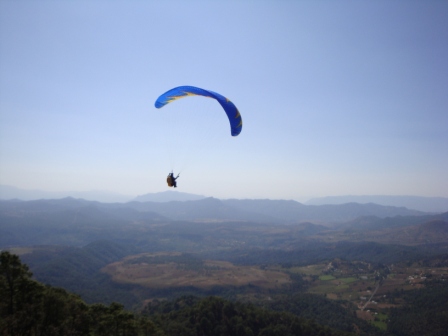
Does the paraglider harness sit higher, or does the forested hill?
the paraglider harness

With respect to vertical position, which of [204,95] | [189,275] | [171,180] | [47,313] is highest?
[204,95]

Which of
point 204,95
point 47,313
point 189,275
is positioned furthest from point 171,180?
point 189,275

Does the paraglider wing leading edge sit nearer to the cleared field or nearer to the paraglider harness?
the paraglider harness

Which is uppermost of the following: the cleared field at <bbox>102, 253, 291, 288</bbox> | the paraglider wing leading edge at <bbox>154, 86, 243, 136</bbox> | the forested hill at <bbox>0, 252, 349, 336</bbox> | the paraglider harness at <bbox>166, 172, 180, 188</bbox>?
the paraglider wing leading edge at <bbox>154, 86, 243, 136</bbox>

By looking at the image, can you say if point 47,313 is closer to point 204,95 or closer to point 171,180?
point 171,180

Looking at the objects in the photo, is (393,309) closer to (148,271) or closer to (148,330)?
(148,330)

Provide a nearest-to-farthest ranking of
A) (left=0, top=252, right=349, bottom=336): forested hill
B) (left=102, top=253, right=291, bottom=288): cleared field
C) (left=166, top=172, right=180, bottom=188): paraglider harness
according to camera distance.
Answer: (left=0, top=252, right=349, bottom=336): forested hill, (left=166, top=172, right=180, bottom=188): paraglider harness, (left=102, top=253, right=291, bottom=288): cleared field

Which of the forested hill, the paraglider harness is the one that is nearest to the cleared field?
the forested hill

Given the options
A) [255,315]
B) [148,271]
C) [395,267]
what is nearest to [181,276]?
[148,271]
